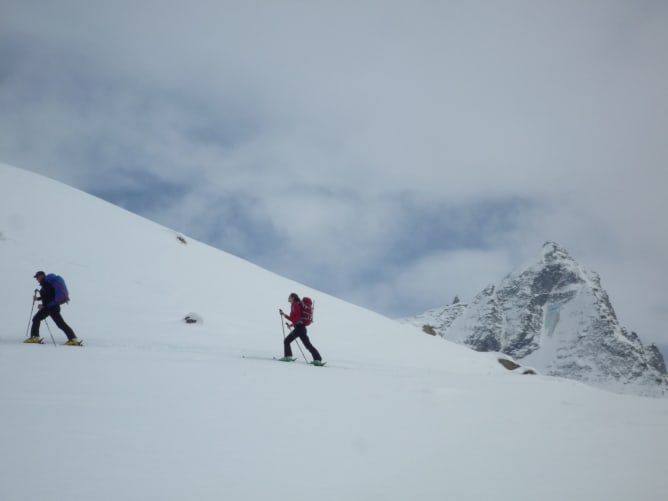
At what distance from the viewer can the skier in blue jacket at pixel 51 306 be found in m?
11.2

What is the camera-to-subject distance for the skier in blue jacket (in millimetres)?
11211

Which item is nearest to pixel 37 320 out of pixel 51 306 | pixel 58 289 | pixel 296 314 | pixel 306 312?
pixel 51 306

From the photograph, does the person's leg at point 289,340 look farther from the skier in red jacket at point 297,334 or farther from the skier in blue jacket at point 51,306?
the skier in blue jacket at point 51,306

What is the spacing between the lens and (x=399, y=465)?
4.01m

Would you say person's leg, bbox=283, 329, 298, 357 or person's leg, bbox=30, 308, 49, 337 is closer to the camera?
person's leg, bbox=30, 308, 49, 337

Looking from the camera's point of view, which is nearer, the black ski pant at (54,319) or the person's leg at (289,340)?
the black ski pant at (54,319)

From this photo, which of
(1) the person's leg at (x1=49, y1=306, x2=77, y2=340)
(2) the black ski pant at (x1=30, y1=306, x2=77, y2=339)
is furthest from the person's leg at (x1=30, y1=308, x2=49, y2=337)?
(1) the person's leg at (x1=49, y1=306, x2=77, y2=340)

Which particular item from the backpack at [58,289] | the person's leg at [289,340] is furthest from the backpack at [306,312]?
the backpack at [58,289]

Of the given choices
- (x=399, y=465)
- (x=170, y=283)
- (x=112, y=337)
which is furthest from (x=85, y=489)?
(x=170, y=283)

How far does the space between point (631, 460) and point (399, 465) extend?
2.73 metres

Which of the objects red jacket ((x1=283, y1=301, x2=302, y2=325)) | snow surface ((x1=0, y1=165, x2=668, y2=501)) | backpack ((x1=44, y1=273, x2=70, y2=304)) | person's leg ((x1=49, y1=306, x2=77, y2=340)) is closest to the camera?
snow surface ((x1=0, y1=165, x2=668, y2=501))

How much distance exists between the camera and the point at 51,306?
11391mm

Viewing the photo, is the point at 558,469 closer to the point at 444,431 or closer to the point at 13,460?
the point at 444,431

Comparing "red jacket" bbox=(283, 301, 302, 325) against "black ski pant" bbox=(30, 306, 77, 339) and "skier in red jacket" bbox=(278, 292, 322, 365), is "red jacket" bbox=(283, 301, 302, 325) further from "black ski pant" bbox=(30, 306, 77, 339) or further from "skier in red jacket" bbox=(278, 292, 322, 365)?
"black ski pant" bbox=(30, 306, 77, 339)
